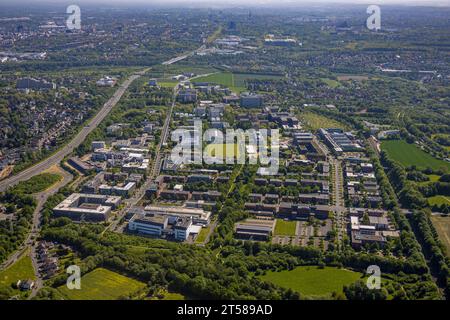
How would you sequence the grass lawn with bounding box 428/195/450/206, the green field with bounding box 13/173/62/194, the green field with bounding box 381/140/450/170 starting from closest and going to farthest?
1. the grass lawn with bounding box 428/195/450/206
2. the green field with bounding box 13/173/62/194
3. the green field with bounding box 381/140/450/170

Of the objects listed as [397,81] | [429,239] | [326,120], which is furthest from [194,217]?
[397,81]

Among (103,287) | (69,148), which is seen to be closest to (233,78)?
(69,148)

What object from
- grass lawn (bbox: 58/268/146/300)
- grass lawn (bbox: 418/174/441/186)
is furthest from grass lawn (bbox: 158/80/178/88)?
grass lawn (bbox: 58/268/146/300)

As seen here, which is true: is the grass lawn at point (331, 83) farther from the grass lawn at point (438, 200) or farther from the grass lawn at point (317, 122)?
the grass lawn at point (438, 200)

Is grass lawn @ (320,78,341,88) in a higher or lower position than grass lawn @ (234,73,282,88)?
lower

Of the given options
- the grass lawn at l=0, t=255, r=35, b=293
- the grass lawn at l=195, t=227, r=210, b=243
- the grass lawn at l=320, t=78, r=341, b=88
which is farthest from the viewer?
the grass lawn at l=320, t=78, r=341, b=88

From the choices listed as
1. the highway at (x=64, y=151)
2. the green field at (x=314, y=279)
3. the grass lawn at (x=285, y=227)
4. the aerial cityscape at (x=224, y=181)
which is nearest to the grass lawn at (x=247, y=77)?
the aerial cityscape at (x=224, y=181)

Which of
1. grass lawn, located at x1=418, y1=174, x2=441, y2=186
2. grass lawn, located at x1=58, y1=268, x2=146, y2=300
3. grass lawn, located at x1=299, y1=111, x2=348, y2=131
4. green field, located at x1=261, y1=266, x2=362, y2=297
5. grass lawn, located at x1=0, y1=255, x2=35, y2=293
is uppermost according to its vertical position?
grass lawn, located at x1=299, y1=111, x2=348, y2=131

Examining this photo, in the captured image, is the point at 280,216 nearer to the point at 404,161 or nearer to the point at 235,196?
the point at 235,196

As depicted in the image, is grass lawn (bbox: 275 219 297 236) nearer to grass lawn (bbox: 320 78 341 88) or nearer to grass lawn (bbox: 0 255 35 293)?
grass lawn (bbox: 0 255 35 293)
